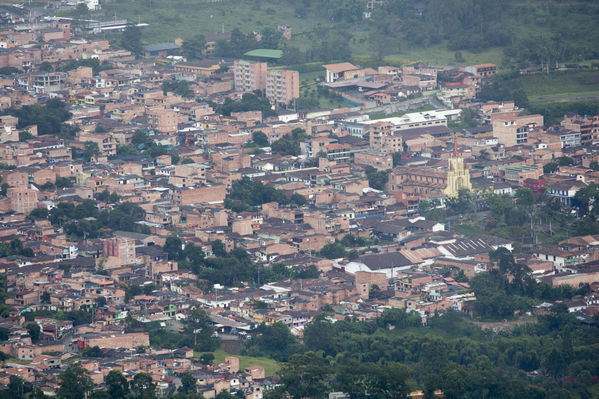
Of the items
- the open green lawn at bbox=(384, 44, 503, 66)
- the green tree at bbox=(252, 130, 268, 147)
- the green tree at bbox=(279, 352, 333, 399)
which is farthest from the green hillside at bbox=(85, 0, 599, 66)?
the green tree at bbox=(279, 352, 333, 399)

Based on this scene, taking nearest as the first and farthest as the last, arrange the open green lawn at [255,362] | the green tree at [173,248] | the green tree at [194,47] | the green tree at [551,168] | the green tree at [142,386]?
the green tree at [142,386]
the open green lawn at [255,362]
the green tree at [173,248]
the green tree at [551,168]
the green tree at [194,47]

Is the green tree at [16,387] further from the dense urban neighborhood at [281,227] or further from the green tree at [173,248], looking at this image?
the green tree at [173,248]

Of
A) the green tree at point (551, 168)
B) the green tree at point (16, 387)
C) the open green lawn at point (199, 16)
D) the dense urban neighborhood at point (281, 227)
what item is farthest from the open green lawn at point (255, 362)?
the open green lawn at point (199, 16)

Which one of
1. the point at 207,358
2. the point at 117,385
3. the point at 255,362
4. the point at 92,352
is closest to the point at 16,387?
the point at 117,385

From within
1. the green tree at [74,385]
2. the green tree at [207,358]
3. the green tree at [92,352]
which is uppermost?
the green tree at [74,385]

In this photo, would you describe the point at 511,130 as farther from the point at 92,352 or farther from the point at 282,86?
the point at 92,352

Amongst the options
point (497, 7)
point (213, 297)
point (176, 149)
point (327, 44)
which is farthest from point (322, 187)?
point (497, 7)

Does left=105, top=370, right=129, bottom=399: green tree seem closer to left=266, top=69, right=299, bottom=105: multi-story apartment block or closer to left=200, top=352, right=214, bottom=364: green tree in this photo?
left=200, top=352, right=214, bottom=364: green tree
